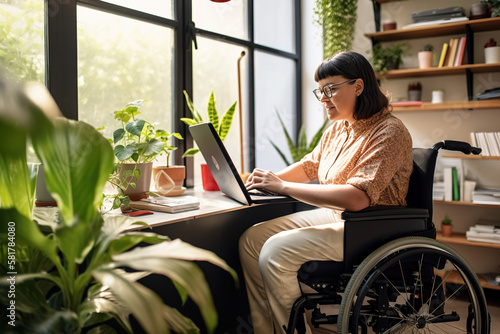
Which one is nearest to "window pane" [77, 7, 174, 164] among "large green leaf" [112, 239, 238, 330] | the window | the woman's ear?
the window

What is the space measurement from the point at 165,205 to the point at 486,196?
225cm

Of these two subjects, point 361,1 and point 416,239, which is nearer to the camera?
point 416,239

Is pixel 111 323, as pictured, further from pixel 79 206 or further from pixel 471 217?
pixel 471 217

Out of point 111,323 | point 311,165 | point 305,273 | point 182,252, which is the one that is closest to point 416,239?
point 305,273

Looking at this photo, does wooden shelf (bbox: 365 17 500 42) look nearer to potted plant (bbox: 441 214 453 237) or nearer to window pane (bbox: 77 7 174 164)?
potted plant (bbox: 441 214 453 237)

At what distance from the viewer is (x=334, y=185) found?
1716 millimetres

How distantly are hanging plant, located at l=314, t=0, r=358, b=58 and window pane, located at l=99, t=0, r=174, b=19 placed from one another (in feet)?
4.64

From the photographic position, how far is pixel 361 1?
3629 mm

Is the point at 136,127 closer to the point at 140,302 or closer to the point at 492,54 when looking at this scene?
the point at 140,302

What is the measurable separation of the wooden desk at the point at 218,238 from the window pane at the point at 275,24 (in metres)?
1.55

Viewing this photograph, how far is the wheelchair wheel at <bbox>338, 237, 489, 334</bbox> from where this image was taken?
4.98 feet

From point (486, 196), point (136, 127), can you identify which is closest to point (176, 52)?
point (136, 127)

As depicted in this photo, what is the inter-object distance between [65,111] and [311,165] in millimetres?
1186

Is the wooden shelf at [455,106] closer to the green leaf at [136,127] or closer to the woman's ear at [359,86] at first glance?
the woman's ear at [359,86]
